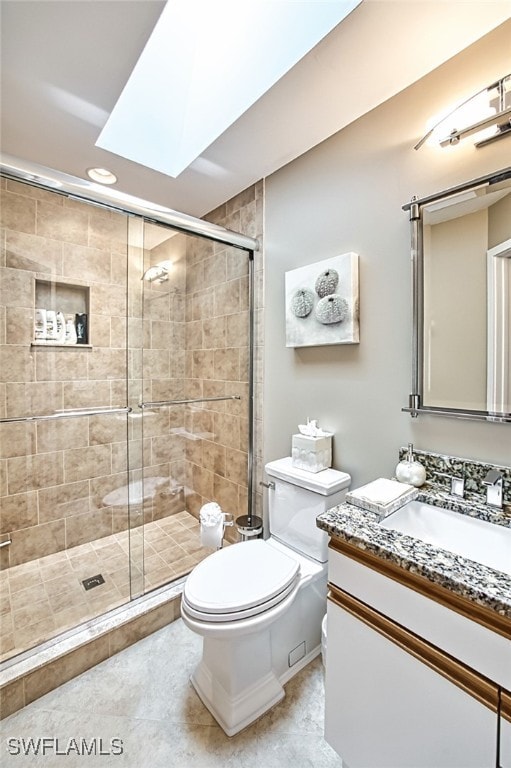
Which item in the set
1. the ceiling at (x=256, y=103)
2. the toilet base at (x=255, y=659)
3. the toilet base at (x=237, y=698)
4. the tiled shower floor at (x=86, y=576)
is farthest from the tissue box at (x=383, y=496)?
the ceiling at (x=256, y=103)

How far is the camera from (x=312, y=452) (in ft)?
4.97

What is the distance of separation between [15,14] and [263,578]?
2.09 m

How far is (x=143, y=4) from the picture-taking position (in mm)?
1014

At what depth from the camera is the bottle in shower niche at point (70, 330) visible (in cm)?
217

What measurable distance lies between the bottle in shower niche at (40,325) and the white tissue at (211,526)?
4.91 feet

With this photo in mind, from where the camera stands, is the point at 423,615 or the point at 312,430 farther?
the point at 312,430

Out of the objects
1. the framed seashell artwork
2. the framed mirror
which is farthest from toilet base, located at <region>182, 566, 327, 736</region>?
the framed seashell artwork

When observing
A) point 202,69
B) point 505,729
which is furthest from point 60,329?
point 505,729

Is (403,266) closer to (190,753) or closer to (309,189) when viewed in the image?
(309,189)

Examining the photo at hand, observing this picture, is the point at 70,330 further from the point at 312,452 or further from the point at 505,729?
the point at 505,729

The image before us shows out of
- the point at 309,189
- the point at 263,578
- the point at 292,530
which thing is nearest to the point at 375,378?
the point at 292,530

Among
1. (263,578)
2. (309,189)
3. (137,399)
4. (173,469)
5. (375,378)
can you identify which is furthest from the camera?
(173,469)

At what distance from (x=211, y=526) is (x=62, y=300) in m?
1.74

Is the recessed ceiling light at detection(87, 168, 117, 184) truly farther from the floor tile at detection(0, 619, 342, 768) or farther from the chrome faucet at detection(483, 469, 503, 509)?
the floor tile at detection(0, 619, 342, 768)
